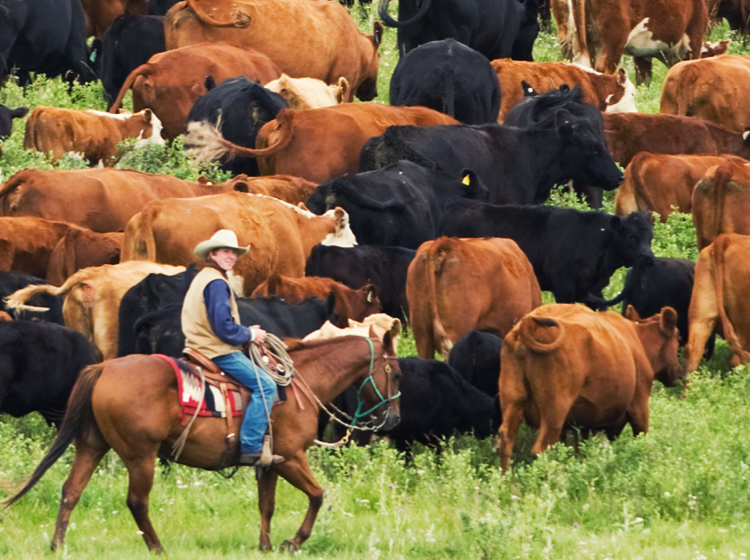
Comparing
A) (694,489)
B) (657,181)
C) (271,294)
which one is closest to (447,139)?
(657,181)

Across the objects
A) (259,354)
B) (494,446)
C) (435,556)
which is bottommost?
(494,446)

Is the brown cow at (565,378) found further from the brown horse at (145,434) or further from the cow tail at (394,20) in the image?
the cow tail at (394,20)

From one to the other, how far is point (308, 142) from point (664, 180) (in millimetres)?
3621

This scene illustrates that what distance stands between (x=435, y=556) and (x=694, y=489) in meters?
2.17

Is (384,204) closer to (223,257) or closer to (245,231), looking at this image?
(245,231)

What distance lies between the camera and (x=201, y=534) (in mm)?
8430

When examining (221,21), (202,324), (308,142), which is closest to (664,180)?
(308,142)

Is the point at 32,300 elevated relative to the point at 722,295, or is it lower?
→ lower

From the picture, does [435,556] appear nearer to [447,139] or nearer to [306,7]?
[447,139]

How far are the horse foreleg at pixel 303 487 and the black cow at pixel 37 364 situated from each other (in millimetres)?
2557

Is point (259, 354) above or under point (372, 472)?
above

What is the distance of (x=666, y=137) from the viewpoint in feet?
56.5

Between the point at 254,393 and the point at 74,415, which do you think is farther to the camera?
the point at 254,393

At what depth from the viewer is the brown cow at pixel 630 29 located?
20.8 metres
